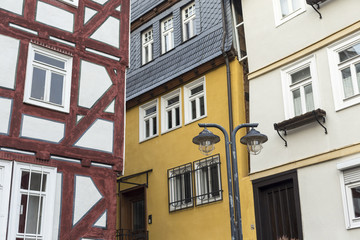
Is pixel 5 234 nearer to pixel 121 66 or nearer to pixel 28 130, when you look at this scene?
pixel 28 130

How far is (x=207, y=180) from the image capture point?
1555 centimetres

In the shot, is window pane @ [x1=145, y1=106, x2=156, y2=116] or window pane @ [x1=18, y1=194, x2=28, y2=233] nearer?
window pane @ [x1=18, y1=194, x2=28, y2=233]

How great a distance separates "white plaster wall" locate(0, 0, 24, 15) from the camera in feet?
38.5

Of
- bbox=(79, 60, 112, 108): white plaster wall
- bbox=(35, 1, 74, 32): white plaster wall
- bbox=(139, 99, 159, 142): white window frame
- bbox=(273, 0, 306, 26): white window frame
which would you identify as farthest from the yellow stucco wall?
bbox=(35, 1, 74, 32): white plaster wall

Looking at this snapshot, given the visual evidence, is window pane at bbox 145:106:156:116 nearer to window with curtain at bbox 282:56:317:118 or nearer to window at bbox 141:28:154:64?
window at bbox 141:28:154:64

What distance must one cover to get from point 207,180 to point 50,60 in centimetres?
598

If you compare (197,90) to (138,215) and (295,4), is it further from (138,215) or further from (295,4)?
(138,215)

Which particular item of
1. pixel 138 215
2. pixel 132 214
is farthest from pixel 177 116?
pixel 132 214

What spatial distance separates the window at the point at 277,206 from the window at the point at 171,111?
4286mm

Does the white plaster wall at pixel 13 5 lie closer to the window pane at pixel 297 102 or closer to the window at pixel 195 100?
the window at pixel 195 100

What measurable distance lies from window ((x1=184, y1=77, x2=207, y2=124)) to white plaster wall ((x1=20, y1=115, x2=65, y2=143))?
5.68 meters

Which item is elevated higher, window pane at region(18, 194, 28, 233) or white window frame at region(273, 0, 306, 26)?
white window frame at region(273, 0, 306, 26)

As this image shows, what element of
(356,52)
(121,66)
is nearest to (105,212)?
(121,66)

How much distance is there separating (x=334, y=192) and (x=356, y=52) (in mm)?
3391
